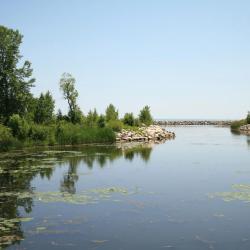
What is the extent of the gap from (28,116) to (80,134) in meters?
6.33

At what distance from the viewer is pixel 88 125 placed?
50.6 meters

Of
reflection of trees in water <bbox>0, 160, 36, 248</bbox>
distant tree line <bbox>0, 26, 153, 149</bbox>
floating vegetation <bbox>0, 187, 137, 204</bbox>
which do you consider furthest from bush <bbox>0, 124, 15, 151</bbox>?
floating vegetation <bbox>0, 187, 137, 204</bbox>

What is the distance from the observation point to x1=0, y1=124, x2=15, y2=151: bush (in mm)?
36406

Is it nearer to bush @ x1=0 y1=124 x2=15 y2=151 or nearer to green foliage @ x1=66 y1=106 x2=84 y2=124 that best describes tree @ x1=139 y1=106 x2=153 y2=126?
green foliage @ x1=66 y1=106 x2=84 y2=124

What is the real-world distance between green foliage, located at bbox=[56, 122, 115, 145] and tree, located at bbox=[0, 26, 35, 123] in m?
5.36

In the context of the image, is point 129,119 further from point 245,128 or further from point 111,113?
point 245,128

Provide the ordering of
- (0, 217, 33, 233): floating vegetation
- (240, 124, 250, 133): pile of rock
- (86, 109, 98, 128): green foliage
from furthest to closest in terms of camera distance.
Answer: (240, 124, 250, 133): pile of rock < (86, 109, 98, 128): green foliage < (0, 217, 33, 233): floating vegetation

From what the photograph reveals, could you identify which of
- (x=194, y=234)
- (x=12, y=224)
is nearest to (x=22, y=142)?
(x=12, y=224)

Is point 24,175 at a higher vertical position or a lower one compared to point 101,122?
lower

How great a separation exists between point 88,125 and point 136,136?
948 cm

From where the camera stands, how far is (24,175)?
78.4 ft

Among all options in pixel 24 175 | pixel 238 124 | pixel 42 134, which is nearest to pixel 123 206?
pixel 24 175

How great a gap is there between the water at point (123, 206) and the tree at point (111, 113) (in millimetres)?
33049

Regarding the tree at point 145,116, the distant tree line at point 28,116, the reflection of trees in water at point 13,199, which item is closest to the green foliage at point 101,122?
the distant tree line at point 28,116
